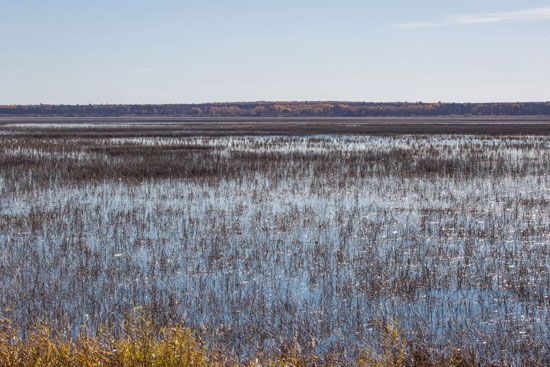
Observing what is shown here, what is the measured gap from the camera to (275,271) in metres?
10.2

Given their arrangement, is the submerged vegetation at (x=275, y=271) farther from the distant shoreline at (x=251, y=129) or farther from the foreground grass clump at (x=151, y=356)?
the distant shoreline at (x=251, y=129)

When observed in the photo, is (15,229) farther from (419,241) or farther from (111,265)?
(419,241)

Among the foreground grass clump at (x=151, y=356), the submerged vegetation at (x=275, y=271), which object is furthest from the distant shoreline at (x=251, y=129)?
the foreground grass clump at (x=151, y=356)

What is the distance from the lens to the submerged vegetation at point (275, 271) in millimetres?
6797

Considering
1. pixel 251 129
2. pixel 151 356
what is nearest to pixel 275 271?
pixel 151 356

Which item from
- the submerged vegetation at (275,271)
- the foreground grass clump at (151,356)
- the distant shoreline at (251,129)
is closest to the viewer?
the foreground grass clump at (151,356)

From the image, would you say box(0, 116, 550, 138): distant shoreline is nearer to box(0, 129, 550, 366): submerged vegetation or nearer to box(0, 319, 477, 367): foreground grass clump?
box(0, 129, 550, 366): submerged vegetation

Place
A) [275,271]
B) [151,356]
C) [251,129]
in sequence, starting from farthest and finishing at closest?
[251,129] → [275,271] → [151,356]

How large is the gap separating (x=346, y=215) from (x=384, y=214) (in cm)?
88

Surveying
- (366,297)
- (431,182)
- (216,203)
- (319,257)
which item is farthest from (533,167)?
(366,297)

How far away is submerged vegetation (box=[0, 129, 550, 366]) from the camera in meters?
6.80

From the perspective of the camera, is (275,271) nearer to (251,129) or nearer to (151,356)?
(151,356)

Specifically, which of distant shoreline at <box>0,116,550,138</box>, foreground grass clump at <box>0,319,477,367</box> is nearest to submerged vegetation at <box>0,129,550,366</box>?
foreground grass clump at <box>0,319,477,367</box>

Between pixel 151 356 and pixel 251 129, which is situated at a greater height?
pixel 251 129
